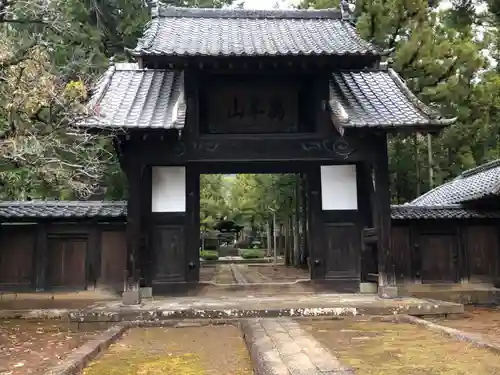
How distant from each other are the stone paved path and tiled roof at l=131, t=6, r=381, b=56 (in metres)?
5.13

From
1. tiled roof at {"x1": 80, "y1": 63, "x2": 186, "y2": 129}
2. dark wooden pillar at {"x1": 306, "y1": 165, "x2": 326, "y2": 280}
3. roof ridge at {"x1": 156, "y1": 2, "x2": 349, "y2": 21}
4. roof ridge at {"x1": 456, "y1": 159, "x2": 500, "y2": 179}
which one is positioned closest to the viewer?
tiled roof at {"x1": 80, "y1": 63, "x2": 186, "y2": 129}

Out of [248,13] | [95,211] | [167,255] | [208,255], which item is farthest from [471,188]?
[208,255]

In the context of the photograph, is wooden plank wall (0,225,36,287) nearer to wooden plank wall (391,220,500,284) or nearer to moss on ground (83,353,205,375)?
moss on ground (83,353,205,375)

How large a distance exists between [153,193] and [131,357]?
511 cm

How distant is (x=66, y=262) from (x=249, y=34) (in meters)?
6.79

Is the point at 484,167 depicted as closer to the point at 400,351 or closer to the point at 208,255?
the point at 400,351

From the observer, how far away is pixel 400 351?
6.22 meters

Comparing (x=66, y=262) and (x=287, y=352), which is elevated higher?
(x=66, y=262)

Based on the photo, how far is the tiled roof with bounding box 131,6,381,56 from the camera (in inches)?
380

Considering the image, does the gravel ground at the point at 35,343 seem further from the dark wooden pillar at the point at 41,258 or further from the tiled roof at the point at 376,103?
the tiled roof at the point at 376,103

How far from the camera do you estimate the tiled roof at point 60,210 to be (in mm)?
10516

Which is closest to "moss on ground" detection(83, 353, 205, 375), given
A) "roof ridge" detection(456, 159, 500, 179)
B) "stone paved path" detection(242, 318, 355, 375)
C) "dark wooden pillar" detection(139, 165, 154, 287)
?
"stone paved path" detection(242, 318, 355, 375)

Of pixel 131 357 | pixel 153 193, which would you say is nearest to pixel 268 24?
pixel 153 193

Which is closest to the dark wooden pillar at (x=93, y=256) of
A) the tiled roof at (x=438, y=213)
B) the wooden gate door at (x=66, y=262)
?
the wooden gate door at (x=66, y=262)
